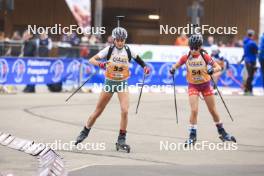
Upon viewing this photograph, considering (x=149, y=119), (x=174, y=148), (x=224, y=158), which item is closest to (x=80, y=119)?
(x=149, y=119)

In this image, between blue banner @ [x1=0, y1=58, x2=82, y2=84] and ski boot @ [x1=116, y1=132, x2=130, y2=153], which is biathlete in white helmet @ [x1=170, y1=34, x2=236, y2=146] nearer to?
ski boot @ [x1=116, y1=132, x2=130, y2=153]

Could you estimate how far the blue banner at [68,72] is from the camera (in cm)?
2328

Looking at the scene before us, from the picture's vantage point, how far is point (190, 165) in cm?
1055

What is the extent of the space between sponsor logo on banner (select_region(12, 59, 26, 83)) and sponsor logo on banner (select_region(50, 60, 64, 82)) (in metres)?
1.19

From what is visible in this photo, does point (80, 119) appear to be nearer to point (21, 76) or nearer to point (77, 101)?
point (77, 101)

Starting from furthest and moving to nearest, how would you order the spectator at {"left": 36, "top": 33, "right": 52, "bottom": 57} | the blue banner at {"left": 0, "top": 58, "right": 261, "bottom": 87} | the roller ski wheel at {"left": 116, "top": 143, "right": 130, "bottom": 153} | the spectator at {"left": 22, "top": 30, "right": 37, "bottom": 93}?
1. the spectator at {"left": 36, "top": 33, "right": 52, "bottom": 57}
2. the spectator at {"left": 22, "top": 30, "right": 37, "bottom": 93}
3. the blue banner at {"left": 0, "top": 58, "right": 261, "bottom": 87}
4. the roller ski wheel at {"left": 116, "top": 143, "right": 130, "bottom": 153}

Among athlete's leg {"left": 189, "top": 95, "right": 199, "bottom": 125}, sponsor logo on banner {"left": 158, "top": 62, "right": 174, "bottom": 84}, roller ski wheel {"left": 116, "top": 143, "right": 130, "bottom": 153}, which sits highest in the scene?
sponsor logo on banner {"left": 158, "top": 62, "right": 174, "bottom": 84}

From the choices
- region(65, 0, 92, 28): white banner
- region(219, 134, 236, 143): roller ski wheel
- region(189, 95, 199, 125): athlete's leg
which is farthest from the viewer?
region(65, 0, 92, 28): white banner

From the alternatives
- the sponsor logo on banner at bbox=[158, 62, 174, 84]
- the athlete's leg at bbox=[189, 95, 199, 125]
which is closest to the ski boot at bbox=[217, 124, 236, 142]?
the athlete's leg at bbox=[189, 95, 199, 125]

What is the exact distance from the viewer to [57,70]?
24.7 metres

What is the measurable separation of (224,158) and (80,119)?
19.2ft

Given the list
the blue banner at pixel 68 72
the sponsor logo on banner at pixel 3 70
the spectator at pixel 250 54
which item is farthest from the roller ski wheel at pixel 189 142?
the spectator at pixel 250 54

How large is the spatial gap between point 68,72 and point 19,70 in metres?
2.09

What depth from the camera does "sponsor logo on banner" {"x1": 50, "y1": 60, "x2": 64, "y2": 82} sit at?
24.6m
